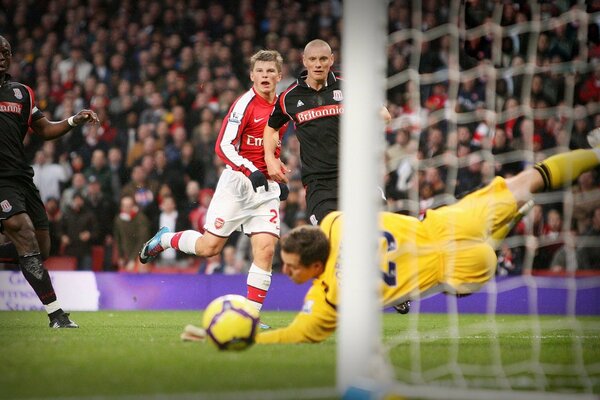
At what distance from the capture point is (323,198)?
7914mm

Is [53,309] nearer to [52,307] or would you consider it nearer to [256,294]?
[52,307]

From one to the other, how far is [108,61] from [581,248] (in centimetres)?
873

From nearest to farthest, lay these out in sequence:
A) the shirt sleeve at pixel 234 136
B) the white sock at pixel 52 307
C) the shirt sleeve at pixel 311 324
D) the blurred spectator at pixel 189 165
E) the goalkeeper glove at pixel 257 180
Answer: the shirt sleeve at pixel 311 324 → the white sock at pixel 52 307 → the goalkeeper glove at pixel 257 180 → the shirt sleeve at pixel 234 136 → the blurred spectator at pixel 189 165

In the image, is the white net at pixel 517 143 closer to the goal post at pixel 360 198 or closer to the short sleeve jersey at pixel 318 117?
the short sleeve jersey at pixel 318 117

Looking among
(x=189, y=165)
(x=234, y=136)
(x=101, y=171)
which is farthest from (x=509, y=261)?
(x=101, y=171)

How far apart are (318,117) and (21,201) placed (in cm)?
257

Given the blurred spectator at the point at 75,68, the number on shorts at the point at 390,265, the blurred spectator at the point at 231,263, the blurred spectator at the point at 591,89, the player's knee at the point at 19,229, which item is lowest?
the blurred spectator at the point at 231,263

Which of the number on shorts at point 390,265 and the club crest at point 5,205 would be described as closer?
the number on shorts at point 390,265

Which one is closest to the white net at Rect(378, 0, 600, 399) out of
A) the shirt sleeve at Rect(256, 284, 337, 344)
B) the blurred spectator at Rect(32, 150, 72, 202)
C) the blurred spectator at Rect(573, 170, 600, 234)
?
the blurred spectator at Rect(573, 170, 600, 234)

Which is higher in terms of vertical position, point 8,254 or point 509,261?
point 8,254

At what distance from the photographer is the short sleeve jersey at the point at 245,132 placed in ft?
26.8

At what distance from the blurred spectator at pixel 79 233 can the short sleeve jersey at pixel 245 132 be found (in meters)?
5.49

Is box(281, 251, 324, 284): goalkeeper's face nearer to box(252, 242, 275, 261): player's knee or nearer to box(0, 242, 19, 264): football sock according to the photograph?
box(252, 242, 275, 261): player's knee

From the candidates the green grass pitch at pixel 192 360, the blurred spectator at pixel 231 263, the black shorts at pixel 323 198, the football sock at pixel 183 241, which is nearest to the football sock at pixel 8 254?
the green grass pitch at pixel 192 360
